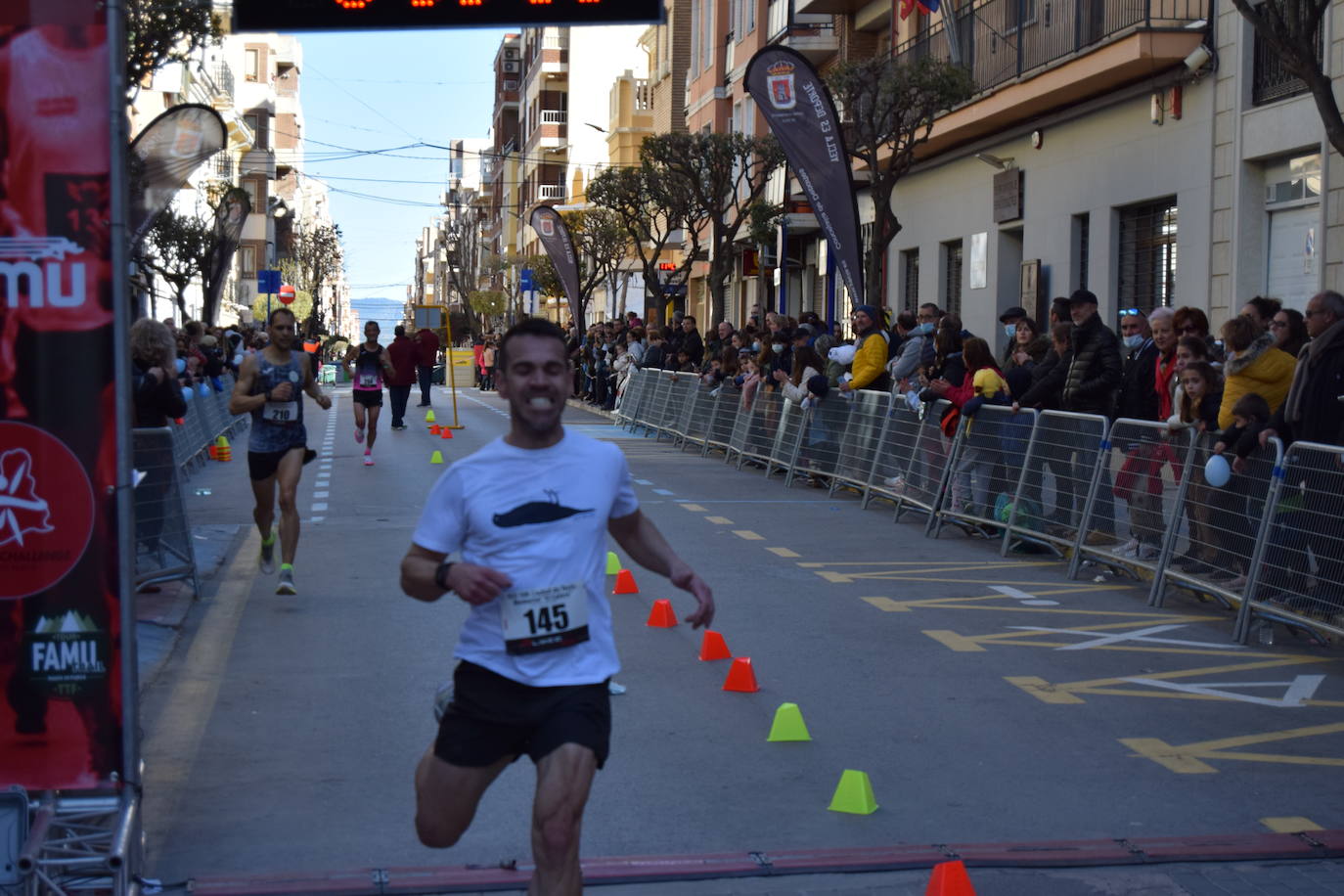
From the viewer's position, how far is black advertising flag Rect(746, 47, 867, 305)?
21.0 metres

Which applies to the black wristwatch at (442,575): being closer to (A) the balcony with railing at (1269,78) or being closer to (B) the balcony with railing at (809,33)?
(A) the balcony with railing at (1269,78)

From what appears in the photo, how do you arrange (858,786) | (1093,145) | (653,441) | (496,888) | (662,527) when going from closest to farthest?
(496,888)
(858,786)
(662,527)
(1093,145)
(653,441)

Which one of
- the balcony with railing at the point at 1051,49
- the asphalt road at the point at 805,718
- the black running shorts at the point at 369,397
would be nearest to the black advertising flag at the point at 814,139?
the balcony with railing at the point at 1051,49

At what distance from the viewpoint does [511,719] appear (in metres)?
4.33

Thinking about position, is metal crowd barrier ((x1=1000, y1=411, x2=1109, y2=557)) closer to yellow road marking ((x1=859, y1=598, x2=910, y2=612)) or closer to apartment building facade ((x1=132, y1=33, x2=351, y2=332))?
yellow road marking ((x1=859, y1=598, x2=910, y2=612))

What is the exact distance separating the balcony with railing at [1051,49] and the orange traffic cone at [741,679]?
1502 cm

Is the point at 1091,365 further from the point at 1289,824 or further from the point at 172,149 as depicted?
the point at 172,149

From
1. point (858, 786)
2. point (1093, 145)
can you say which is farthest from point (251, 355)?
point (1093, 145)

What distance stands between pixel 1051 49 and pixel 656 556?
68.6ft

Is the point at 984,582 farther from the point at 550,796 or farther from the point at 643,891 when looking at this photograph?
the point at 550,796

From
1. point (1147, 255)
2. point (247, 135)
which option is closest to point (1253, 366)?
point (1147, 255)

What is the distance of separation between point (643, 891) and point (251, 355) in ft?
22.8

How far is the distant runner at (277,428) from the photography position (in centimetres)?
1111

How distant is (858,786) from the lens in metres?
6.08
